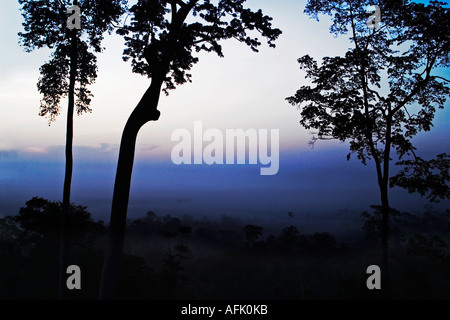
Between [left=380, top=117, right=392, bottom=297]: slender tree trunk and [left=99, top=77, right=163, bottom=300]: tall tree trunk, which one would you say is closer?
[left=99, top=77, right=163, bottom=300]: tall tree trunk

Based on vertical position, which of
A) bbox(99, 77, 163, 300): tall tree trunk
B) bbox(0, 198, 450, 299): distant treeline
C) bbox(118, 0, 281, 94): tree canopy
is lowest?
bbox(0, 198, 450, 299): distant treeline

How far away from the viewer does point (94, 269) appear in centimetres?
1823

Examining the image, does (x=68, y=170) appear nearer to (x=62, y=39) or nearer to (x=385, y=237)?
(x=62, y=39)

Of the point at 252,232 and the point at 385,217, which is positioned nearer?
the point at 385,217

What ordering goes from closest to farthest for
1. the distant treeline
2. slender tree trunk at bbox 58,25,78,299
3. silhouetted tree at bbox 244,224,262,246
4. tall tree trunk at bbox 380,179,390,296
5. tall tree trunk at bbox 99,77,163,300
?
1. tall tree trunk at bbox 99,77,163,300
2. slender tree trunk at bbox 58,25,78,299
3. tall tree trunk at bbox 380,179,390,296
4. the distant treeline
5. silhouetted tree at bbox 244,224,262,246

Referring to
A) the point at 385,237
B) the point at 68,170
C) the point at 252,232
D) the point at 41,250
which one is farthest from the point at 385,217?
the point at 41,250

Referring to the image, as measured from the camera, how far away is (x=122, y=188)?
409 inches

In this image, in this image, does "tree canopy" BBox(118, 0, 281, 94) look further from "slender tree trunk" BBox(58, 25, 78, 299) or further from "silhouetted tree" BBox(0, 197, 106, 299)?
"silhouetted tree" BBox(0, 197, 106, 299)

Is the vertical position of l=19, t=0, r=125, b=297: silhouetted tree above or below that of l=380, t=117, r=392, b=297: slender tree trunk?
above

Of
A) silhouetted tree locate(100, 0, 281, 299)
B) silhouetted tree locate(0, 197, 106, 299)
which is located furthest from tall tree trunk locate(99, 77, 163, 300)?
silhouetted tree locate(0, 197, 106, 299)

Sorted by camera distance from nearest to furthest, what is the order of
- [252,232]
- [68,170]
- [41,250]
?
[68,170], [41,250], [252,232]

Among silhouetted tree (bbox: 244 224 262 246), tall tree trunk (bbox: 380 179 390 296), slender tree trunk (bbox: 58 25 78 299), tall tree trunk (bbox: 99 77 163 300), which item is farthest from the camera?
silhouetted tree (bbox: 244 224 262 246)

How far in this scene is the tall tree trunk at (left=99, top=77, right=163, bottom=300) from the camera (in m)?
9.83
